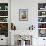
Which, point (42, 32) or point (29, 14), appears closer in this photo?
point (29, 14)

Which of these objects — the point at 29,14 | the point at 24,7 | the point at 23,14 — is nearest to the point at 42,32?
the point at 29,14

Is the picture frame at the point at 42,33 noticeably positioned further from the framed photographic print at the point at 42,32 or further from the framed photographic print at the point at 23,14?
the framed photographic print at the point at 23,14

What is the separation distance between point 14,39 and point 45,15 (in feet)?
6.81

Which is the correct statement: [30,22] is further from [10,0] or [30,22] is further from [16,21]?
[10,0]

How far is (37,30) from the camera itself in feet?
21.1

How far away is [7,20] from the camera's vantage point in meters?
6.59

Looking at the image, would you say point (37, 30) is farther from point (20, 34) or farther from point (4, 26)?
point (4, 26)

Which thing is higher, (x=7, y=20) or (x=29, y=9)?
(x=29, y=9)

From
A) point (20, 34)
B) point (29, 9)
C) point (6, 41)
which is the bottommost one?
point (6, 41)

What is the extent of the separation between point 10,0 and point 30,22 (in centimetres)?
157

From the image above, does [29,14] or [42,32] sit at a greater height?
[29,14]

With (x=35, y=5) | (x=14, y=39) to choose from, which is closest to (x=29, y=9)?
(x=35, y=5)

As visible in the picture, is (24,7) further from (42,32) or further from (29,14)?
(42,32)

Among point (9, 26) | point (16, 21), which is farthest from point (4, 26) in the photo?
point (16, 21)
